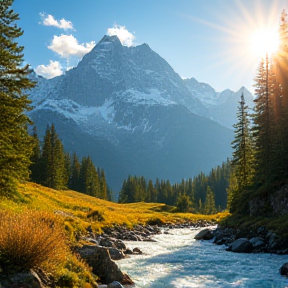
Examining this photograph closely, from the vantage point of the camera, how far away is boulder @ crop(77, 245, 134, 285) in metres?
12.8

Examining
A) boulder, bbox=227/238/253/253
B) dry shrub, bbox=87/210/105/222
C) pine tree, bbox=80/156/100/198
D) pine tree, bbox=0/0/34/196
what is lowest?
boulder, bbox=227/238/253/253

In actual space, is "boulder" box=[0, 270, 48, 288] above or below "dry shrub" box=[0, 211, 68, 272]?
below

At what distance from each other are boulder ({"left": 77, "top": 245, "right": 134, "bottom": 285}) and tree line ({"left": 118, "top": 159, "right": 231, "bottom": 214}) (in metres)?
79.8

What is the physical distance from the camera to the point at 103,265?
1308 centimetres

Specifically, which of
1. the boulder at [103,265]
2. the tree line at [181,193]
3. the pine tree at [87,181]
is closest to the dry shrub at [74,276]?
the boulder at [103,265]

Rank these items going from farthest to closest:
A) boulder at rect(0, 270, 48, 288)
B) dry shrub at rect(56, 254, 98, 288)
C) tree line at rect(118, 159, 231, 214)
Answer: tree line at rect(118, 159, 231, 214)
dry shrub at rect(56, 254, 98, 288)
boulder at rect(0, 270, 48, 288)

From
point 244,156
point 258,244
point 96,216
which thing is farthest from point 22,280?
point 244,156

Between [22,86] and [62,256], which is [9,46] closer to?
[22,86]

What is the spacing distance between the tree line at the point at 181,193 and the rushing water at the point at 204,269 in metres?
71.1

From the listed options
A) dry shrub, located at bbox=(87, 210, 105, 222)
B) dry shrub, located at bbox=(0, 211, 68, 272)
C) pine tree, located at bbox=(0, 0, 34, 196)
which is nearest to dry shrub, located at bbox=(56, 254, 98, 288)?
dry shrub, located at bbox=(0, 211, 68, 272)

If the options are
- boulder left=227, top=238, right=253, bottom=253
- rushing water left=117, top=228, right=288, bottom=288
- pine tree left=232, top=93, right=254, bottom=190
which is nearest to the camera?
rushing water left=117, top=228, right=288, bottom=288

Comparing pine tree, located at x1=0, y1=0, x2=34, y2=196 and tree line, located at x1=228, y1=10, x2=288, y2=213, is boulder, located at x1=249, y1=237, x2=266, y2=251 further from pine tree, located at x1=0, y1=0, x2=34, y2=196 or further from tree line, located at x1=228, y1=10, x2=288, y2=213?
pine tree, located at x1=0, y1=0, x2=34, y2=196

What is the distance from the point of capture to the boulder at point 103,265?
41.9 feet

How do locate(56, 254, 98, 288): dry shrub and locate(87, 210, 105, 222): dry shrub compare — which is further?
locate(87, 210, 105, 222): dry shrub
